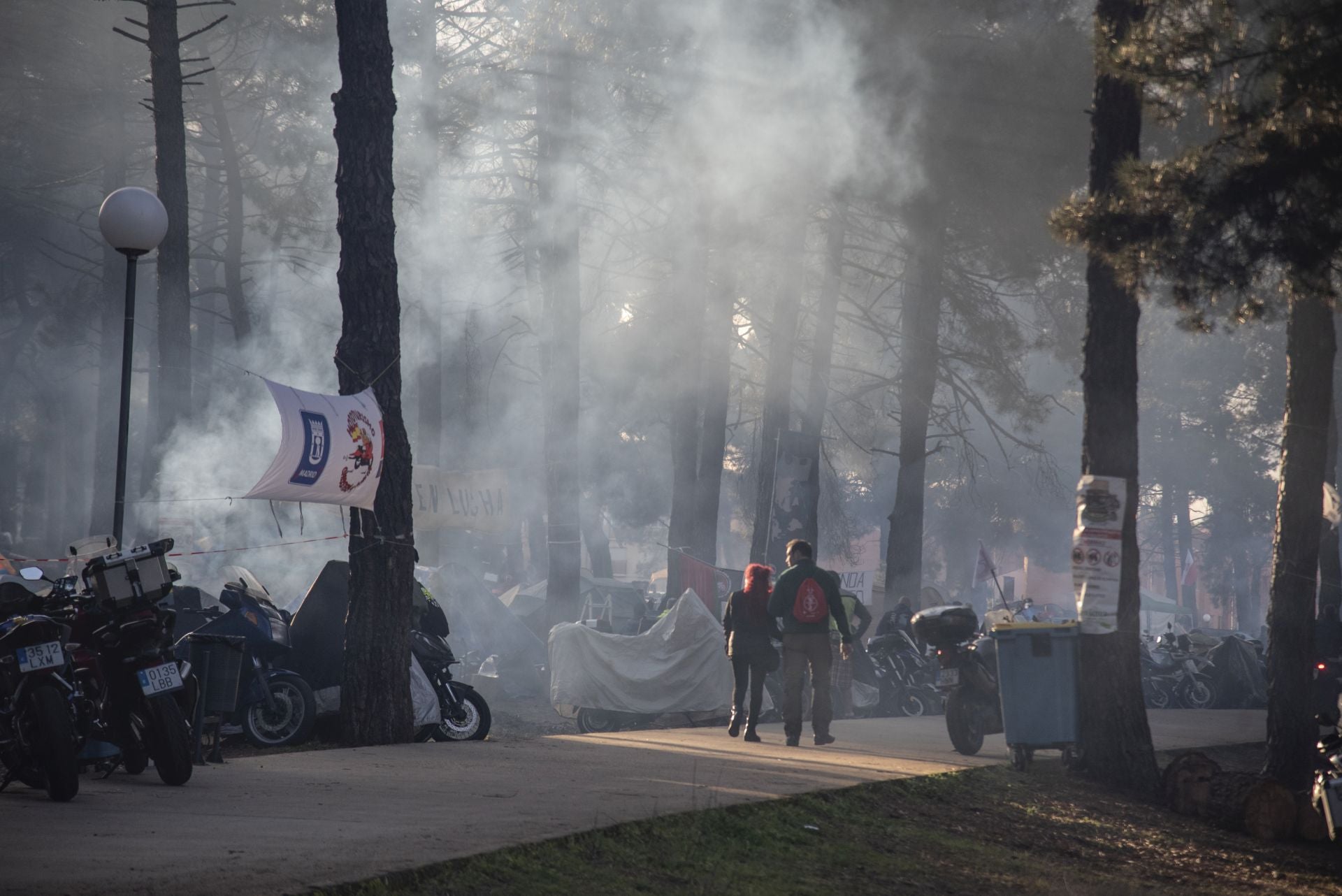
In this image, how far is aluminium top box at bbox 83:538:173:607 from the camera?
6.36 meters

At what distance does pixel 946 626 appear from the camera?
1084 cm

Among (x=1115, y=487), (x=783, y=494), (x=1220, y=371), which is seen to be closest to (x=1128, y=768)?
(x=1115, y=487)

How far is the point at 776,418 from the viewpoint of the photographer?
21484 mm

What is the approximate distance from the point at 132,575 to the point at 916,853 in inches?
154

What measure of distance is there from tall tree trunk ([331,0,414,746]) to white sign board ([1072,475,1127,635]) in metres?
4.64

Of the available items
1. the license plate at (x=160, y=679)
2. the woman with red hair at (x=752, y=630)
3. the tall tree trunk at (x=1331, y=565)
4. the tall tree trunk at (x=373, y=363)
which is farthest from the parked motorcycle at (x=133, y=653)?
the tall tree trunk at (x=1331, y=565)

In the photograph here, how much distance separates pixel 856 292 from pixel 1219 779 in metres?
19.7

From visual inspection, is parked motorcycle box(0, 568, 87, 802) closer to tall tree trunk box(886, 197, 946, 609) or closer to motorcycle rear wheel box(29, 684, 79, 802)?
motorcycle rear wheel box(29, 684, 79, 802)

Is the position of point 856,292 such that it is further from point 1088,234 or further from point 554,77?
point 1088,234

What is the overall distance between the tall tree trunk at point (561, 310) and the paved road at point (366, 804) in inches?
493

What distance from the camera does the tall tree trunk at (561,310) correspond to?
22.4 meters

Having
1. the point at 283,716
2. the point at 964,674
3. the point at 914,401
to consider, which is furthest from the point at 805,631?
the point at 914,401

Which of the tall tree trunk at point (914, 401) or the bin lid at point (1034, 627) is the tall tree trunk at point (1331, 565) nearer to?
the tall tree trunk at point (914, 401)

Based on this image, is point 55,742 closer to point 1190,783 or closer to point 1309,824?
point 1190,783
